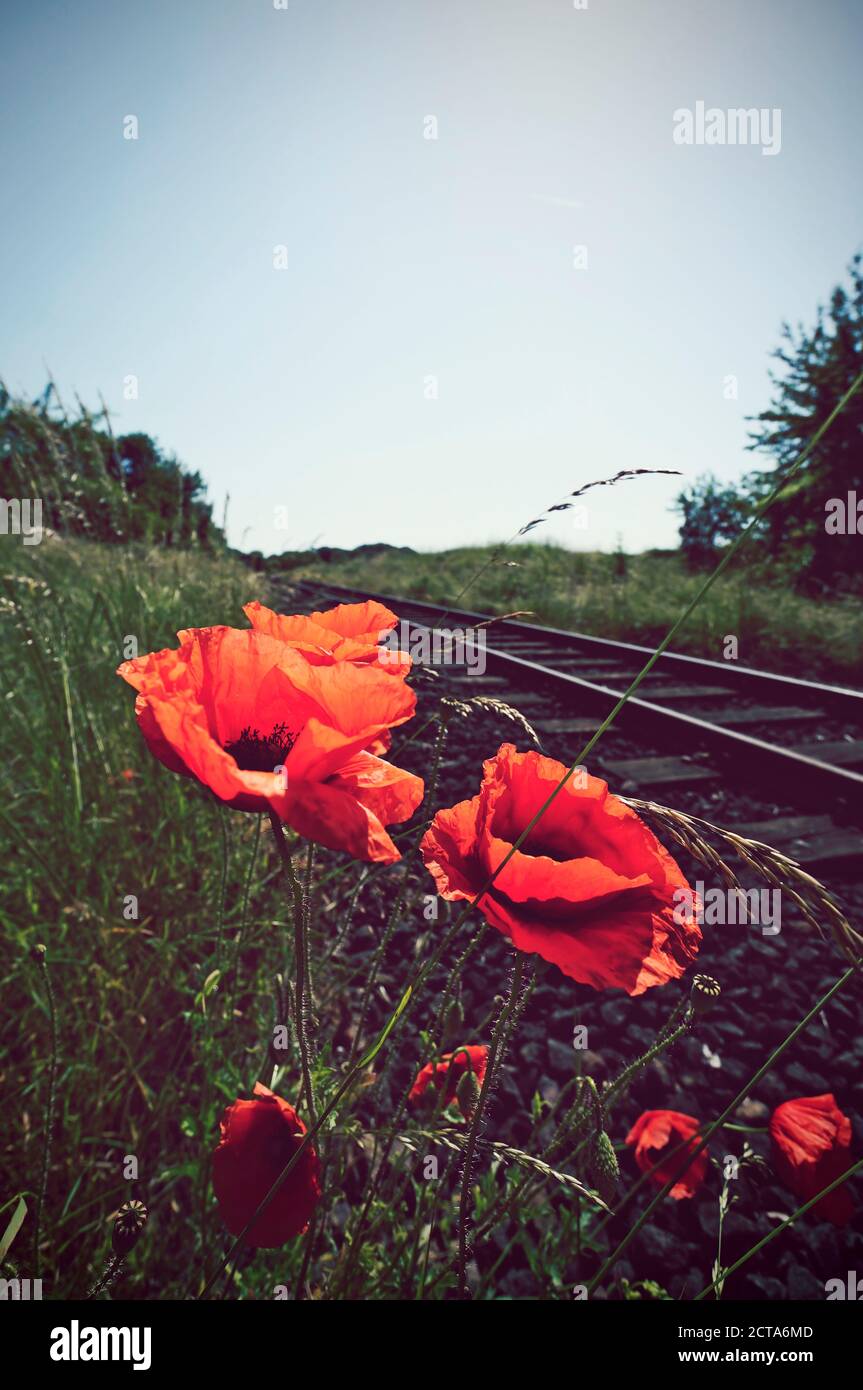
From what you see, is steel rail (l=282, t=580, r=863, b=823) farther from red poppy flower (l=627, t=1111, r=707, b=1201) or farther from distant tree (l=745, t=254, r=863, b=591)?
distant tree (l=745, t=254, r=863, b=591)

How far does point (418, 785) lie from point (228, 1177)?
36 cm

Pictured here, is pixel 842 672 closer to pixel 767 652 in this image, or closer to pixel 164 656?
pixel 767 652

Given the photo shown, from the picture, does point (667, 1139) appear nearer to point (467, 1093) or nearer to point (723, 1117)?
point (467, 1093)

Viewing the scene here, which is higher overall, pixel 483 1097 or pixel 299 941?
pixel 299 941

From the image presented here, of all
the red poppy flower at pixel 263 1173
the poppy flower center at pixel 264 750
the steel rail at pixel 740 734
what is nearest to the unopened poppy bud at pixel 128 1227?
the red poppy flower at pixel 263 1173

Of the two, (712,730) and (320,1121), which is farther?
(712,730)

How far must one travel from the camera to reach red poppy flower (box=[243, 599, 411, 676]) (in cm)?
59

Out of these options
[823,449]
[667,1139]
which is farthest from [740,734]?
[823,449]

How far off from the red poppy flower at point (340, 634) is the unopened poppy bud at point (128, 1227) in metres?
0.42

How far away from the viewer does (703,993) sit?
60 centimetres

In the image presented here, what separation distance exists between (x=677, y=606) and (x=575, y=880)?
→ 891 centimetres

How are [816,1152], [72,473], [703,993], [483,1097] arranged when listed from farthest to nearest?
[72,473]
[816,1152]
[703,993]
[483,1097]

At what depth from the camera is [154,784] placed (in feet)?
6.15
